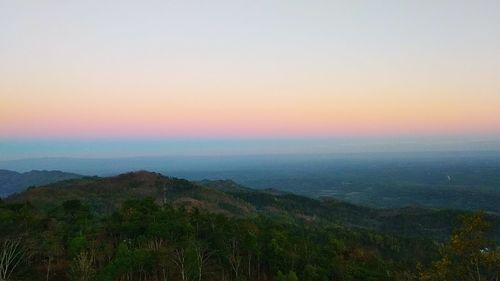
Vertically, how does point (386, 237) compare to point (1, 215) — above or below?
below

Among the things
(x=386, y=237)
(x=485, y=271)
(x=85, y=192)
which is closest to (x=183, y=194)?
(x=85, y=192)

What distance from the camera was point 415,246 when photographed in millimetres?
97750

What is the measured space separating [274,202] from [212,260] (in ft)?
355

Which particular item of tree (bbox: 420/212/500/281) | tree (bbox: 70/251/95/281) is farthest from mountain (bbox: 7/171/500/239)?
tree (bbox: 420/212/500/281)

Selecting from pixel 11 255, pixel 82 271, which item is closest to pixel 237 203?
pixel 11 255

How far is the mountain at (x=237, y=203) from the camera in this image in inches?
4668

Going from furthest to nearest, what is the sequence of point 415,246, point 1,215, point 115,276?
1. point 415,246
2. point 1,215
3. point 115,276

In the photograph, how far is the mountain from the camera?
118562 millimetres

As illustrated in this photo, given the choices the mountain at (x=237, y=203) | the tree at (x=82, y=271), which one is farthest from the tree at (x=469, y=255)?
the mountain at (x=237, y=203)

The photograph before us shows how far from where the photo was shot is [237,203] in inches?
5492

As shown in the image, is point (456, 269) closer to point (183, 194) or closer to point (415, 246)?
point (415, 246)

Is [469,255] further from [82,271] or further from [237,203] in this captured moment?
[237,203]

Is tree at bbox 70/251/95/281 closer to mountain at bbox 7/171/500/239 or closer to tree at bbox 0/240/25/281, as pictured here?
tree at bbox 0/240/25/281

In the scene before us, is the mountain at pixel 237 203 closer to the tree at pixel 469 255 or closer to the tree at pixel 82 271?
the tree at pixel 82 271
